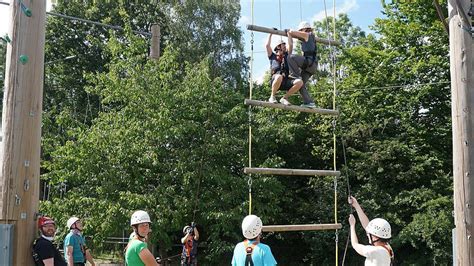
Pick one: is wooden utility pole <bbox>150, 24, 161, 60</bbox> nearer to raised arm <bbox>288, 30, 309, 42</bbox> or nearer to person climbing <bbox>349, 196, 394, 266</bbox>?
raised arm <bbox>288, 30, 309, 42</bbox>

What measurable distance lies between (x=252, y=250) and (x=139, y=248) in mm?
876

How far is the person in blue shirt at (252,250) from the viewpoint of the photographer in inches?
171

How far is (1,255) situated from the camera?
4.69 meters

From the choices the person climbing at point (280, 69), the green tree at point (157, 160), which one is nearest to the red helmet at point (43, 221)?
the person climbing at point (280, 69)

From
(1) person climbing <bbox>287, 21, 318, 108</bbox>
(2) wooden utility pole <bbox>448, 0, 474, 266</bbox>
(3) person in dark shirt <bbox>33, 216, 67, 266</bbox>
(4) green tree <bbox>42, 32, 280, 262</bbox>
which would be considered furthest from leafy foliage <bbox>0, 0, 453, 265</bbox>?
(3) person in dark shirt <bbox>33, 216, 67, 266</bbox>

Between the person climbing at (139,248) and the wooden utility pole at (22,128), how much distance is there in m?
0.97

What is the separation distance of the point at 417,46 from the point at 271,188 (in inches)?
289

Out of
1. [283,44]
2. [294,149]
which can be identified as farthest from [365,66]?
[283,44]

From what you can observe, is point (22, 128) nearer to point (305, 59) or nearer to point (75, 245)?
point (75, 245)

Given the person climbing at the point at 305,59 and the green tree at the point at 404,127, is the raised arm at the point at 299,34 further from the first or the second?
the green tree at the point at 404,127

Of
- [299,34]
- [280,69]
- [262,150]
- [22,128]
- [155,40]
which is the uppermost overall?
[155,40]

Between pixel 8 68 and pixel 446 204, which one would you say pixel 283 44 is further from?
pixel 446 204

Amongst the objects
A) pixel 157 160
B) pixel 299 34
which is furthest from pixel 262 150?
pixel 299 34

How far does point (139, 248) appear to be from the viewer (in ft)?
14.5
